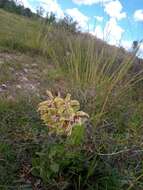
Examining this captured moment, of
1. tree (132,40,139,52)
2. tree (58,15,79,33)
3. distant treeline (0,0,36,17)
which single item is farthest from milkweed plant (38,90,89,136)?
distant treeline (0,0,36,17)

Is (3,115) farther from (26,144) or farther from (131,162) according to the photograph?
(131,162)

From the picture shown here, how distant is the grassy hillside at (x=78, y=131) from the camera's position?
2.47m

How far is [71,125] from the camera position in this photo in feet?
8.45

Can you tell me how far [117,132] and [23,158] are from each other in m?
0.89

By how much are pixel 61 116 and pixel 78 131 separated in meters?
0.25

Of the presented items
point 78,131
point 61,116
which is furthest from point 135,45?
point 78,131

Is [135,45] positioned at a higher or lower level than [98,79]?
higher

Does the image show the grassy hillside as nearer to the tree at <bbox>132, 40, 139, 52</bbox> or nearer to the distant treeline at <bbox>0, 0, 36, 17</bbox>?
the tree at <bbox>132, 40, 139, 52</bbox>

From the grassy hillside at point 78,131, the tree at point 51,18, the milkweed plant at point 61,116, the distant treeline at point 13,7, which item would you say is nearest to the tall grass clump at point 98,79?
the grassy hillside at point 78,131

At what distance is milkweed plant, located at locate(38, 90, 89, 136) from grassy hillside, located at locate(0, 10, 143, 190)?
0.06ft

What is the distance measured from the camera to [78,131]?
94.5 inches

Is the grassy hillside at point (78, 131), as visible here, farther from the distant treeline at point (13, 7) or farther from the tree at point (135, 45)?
the distant treeline at point (13, 7)

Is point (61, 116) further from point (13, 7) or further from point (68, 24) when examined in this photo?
point (13, 7)

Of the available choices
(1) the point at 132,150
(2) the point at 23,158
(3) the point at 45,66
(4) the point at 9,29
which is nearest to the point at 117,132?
(1) the point at 132,150
